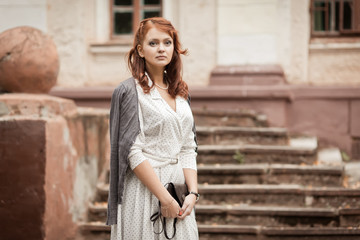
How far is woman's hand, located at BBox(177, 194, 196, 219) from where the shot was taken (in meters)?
2.45

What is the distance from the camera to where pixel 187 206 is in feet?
8.10

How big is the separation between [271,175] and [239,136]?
3.30 ft

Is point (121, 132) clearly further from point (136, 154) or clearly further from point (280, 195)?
point (280, 195)

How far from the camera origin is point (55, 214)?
159 inches

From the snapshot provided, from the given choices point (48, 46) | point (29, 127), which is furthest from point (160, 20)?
point (48, 46)

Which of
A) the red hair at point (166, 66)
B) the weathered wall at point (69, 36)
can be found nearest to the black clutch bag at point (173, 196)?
the red hair at point (166, 66)

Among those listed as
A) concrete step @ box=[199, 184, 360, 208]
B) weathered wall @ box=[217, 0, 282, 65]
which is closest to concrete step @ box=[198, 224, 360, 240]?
concrete step @ box=[199, 184, 360, 208]

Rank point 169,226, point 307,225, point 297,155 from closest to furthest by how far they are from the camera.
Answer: point 169,226 → point 307,225 → point 297,155

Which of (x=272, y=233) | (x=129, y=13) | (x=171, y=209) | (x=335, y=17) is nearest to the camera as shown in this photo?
(x=171, y=209)

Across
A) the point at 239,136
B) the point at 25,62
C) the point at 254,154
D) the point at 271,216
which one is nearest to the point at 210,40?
the point at 239,136

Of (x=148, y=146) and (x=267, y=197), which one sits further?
(x=267, y=197)

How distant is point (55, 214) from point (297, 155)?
10.0ft

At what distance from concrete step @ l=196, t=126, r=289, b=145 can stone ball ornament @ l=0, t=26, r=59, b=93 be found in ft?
7.86

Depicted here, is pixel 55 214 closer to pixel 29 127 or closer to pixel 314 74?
pixel 29 127
